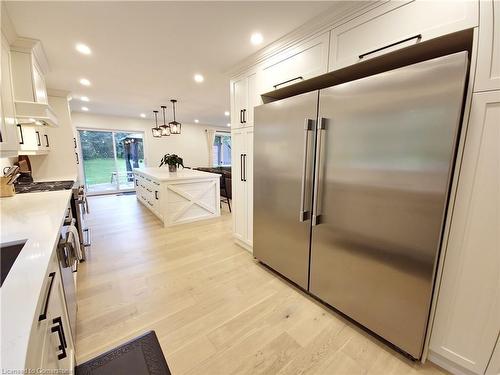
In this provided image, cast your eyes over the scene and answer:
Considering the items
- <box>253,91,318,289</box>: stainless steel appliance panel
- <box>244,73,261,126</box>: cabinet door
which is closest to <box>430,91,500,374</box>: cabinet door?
<box>253,91,318,289</box>: stainless steel appliance panel

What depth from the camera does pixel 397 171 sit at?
4.17 ft

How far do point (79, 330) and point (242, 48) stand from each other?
282 centimetres

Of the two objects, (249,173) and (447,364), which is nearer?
(447,364)

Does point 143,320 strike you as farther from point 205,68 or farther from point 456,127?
point 205,68

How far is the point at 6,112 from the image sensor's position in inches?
67.6

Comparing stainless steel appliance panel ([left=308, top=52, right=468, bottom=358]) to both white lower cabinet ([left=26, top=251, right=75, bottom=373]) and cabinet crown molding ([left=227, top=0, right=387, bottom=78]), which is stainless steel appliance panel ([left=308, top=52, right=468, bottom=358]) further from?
white lower cabinet ([left=26, top=251, right=75, bottom=373])

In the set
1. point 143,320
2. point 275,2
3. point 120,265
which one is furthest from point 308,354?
point 275,2

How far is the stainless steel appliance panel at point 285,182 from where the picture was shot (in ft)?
5.79

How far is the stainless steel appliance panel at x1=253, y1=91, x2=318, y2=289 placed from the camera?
69.5 inches

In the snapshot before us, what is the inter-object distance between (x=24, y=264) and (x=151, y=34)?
2.04 meters

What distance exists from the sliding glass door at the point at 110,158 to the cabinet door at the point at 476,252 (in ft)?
25.1

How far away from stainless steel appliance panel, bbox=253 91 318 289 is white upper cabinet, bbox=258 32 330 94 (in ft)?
0.87

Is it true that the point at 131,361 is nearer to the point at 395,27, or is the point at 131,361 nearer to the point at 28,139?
the point at 395,27

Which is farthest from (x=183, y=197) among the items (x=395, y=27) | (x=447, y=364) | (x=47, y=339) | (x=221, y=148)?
(x=221, y=148)
